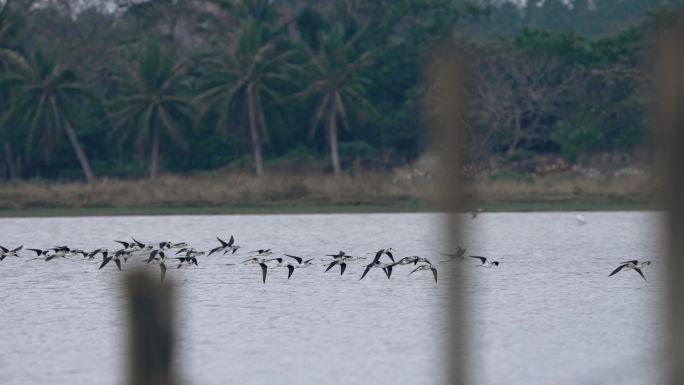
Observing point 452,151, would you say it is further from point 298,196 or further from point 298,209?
point 298,196

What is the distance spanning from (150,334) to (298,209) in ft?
156

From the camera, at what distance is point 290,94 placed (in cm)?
7031

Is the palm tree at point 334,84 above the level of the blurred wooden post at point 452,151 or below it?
above

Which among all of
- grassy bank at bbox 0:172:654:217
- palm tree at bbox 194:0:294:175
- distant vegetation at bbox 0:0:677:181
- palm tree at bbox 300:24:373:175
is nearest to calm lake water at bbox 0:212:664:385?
grassy bank at bbox 0:172:654:217

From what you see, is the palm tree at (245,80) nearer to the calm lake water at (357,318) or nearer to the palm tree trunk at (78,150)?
the palm tree trunk at (78,150)

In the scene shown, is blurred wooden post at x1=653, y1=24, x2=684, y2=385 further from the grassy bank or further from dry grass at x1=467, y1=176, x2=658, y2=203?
dry grass at x1=467, y1=176, x2=658, y2=203

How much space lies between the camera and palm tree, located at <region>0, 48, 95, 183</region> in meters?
64.9

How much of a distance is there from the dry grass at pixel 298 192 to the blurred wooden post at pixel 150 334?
153 ft

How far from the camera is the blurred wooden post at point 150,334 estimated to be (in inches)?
154

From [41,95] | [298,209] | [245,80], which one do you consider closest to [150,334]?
[298,209]

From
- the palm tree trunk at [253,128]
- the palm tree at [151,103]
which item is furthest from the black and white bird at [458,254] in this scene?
the palm tree trunk at [253,128]

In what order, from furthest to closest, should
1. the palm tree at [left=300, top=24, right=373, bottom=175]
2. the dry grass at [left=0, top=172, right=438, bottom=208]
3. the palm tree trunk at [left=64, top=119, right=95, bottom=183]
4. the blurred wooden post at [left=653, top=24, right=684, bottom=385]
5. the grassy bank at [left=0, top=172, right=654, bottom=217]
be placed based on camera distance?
the palm tree at [left=300, top=24, right=373, bottom=175] → the palm tree trunk at [left=64, top=119, right=95, bottom=183] → the dry grass at [left=0, top=172, right=438, bottom=208] → the grassy bank at [left=0, top=172, right=654, bottom=217] → the blurred wooden post at [left=653, top=24, right=684, bottom=385]

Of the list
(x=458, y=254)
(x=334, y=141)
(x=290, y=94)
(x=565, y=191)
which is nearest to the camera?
(x=458, y=254)

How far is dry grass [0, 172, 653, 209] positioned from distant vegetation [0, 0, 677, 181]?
377 inches
